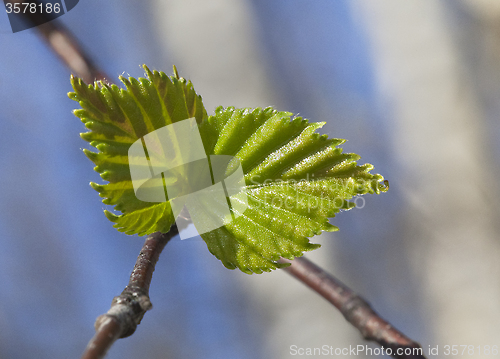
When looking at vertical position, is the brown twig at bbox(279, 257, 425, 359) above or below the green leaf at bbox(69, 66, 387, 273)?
below

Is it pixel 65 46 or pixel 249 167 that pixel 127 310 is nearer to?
pixel 249 167

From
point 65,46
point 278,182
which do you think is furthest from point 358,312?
point 65,46

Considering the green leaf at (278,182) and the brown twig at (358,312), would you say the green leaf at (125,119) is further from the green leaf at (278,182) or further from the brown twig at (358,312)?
the brown twig at (358,312)

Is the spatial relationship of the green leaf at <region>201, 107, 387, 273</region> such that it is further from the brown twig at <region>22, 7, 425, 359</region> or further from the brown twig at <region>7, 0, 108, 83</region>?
the brown twig at <region>7, 0, 108, 83</region>

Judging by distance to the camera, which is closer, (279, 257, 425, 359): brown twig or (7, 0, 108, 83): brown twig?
(279, 257, 425, 359): brown twig

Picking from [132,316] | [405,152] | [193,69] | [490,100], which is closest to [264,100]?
[193,69]

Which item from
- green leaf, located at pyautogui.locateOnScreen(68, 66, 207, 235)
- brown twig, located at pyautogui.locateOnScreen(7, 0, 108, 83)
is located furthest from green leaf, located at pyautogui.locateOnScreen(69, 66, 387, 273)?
brown twig, located at pyautogui.locateOnScreen(7, 0, 108, 83)

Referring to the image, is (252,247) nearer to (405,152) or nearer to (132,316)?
(132,316)

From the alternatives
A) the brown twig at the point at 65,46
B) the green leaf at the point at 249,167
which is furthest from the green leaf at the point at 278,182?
the brown twig at the point at 65,46
